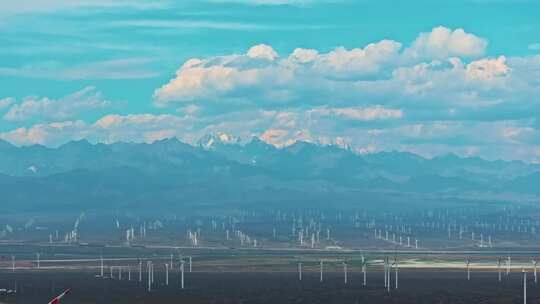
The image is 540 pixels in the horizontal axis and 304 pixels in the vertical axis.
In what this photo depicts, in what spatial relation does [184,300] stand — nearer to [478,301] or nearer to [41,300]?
[41,300]

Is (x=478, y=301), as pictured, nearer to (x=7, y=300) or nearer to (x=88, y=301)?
(x=88, y=301)

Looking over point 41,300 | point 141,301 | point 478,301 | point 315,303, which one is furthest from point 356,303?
point 41,300

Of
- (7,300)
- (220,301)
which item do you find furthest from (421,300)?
(7,300)

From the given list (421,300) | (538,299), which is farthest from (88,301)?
(538,299)

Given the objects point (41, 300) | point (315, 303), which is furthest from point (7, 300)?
point (315, 303)

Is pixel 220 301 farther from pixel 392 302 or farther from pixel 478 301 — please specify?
pixel 478 301

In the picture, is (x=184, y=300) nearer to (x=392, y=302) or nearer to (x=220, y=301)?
(x=220, y=301)
